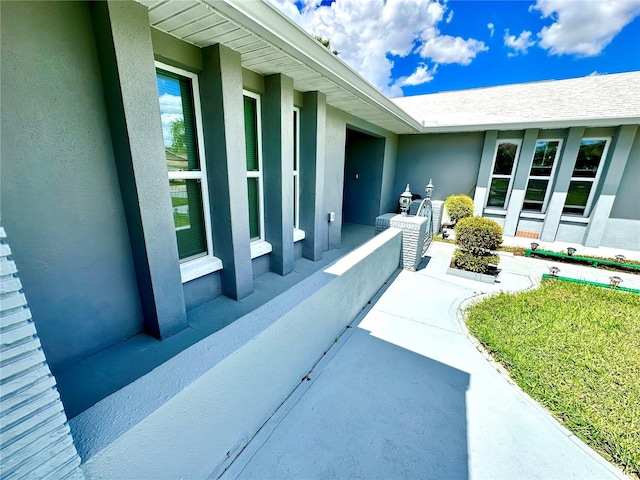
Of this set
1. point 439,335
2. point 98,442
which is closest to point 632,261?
point 439,335

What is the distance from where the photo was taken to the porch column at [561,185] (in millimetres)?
7789

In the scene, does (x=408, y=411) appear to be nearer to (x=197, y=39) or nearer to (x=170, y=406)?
(x=170, y=406)

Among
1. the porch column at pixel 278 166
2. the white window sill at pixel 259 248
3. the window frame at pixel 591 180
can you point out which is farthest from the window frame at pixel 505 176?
the white window sill at pixel 259 248

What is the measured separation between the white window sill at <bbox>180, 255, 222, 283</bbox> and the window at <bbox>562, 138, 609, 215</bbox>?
11.0 meters

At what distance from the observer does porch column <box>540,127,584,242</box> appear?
7789 millimetres

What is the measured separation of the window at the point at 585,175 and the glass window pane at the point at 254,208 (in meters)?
10.2

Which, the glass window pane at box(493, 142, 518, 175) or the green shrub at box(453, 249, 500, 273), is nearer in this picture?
the green shrub at box(453, 249, 500, 273)

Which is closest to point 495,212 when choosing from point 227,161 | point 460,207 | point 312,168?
point 460,207

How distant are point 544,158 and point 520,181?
1012mm

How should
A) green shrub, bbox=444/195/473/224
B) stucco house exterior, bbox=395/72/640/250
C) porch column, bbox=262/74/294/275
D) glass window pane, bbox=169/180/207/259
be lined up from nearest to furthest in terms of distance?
glass window pane, bbox=169/180/207/259, porch column, bbox=262/74/294/275, stucco house exterior, bbox=395/72/640/250, green shrub, bbox=444/195/473/224

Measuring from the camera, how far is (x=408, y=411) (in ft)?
8.59

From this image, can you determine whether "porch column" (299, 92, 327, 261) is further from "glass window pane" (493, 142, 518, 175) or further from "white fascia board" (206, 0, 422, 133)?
"glass window pane" (493, 142, 518, 175)

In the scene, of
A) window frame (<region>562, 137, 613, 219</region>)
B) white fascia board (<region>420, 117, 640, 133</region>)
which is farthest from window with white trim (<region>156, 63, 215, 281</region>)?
window frame (<region>562, 137, 613, 219</region>)

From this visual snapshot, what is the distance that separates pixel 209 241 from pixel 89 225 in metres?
1.33
